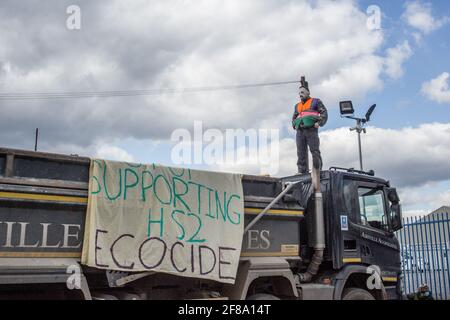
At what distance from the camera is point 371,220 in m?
7.84

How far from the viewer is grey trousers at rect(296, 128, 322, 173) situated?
7.89 m

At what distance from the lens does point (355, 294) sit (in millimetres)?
7250

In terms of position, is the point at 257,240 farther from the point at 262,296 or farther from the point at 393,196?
the point at 393,196

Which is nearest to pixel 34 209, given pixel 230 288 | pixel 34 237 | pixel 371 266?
pixel 34 237

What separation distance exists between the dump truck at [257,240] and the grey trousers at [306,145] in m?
0.45

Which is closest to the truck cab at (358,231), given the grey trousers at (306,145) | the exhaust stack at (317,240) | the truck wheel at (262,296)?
the exhaust stack at (317,240)

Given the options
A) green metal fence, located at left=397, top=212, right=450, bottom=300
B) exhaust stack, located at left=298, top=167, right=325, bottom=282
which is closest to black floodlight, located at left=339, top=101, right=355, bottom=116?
green metal fence, located at left=397, top=212, right=450, bottom=300

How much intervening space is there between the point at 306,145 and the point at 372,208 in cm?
153

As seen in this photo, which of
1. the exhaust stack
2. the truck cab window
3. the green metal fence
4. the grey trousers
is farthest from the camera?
the green metal fence

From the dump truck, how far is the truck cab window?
0.7 inches

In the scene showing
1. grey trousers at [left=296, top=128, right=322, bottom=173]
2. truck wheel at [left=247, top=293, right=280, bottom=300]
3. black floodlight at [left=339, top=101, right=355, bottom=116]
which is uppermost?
black floodlight at [left=339, top=101, right=355, bottom=116]

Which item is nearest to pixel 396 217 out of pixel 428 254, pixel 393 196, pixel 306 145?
pixel 393 196

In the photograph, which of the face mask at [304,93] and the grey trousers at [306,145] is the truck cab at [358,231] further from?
the face mask at [304,93]

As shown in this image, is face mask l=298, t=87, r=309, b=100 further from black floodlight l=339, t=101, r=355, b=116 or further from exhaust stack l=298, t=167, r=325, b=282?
black floodlight l=339, t=101, r=355, b=116
